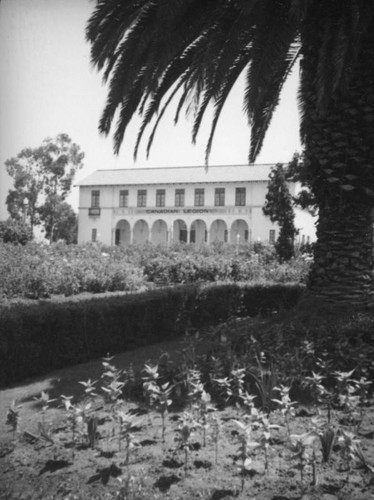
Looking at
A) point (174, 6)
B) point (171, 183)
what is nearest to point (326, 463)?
point (174, 6)

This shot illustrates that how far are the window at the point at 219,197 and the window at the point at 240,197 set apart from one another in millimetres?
1317

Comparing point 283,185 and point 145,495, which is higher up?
point 283,185

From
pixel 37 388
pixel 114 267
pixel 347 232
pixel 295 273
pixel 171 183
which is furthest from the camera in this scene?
pixel 171 183

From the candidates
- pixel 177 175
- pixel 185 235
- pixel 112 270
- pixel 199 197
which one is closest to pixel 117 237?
pixel 185 235

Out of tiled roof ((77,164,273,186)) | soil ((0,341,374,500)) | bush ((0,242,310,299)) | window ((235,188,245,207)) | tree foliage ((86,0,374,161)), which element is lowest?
soil ((0,341,374,500))

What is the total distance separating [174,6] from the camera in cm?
570

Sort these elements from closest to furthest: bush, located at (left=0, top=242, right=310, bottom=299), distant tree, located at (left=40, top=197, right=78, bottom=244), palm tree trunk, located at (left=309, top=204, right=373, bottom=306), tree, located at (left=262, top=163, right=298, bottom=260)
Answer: palm tree trunk, located at (left=309, top=204, right=373, bottom=306), bush, located at (left=0, top=242, right=310, bottom=299), tree, located at (left=262, top=163, right=298, bottom=260), distant tree, located at (left=40, top=197, right=78, bottom=244)

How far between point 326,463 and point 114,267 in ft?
38.7

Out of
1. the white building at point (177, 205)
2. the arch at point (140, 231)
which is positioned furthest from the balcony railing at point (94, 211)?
the arch at point (140, 231)

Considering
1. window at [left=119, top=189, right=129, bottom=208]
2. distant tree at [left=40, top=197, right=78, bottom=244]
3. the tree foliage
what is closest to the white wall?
window at [left=119, top=189, right=129, bottom=208]

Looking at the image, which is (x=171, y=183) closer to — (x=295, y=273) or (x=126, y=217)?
(x=126, y=217)

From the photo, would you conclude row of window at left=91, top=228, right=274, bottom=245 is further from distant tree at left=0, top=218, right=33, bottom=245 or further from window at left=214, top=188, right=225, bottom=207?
distant tree at left=0, top=218, right=33, bottom=245

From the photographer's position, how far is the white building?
4297 centimetres

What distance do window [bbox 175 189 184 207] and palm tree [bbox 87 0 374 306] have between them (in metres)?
38.6
